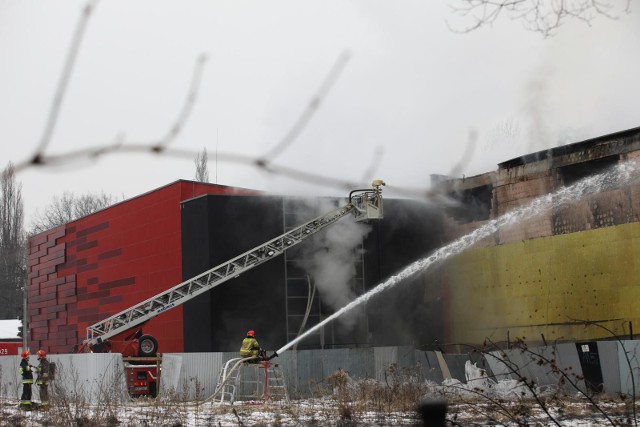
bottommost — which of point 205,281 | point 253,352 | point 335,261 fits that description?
point 253,352

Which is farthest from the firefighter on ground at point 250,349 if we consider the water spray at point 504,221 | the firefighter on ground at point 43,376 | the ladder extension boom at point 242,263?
the ladder extension boom at point 242,263

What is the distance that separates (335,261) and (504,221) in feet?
19.2

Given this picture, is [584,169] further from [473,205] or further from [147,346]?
[147,346]

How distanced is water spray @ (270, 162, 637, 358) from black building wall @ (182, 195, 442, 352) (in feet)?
1.16

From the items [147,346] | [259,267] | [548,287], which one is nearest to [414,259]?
[259,267]

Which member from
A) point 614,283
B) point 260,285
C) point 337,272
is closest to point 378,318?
point 337,272

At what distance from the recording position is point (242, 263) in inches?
1016

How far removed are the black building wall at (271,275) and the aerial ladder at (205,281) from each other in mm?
857

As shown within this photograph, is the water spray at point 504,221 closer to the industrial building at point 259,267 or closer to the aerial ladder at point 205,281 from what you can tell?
the industrial building at point 259,267

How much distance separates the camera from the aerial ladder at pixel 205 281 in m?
22.8

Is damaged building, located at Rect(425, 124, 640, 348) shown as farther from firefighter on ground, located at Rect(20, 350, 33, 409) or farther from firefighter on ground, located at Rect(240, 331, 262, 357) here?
firefighter on ground, located at Rect(20, 350, 33, 409)

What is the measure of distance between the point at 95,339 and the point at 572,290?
45.9 feet

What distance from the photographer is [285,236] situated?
25.3m

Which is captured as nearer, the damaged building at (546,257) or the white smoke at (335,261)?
the damaged building at (546,257)
